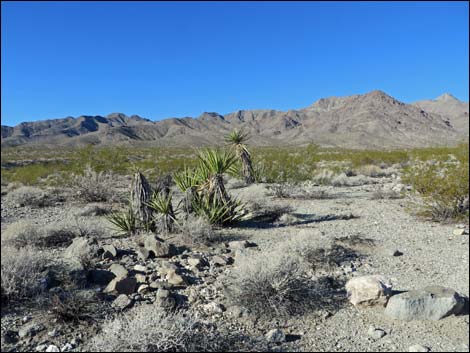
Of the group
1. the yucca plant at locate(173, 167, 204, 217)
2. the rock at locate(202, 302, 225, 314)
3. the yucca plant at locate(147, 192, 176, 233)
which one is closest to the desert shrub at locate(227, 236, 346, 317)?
the rock at locate(202, 302, 225, 314)

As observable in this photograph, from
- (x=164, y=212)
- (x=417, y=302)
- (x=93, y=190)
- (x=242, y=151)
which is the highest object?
(x=242, y=151)

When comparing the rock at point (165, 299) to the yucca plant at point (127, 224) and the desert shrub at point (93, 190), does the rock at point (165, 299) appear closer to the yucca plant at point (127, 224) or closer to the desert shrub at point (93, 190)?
the yucca plant at point (127, 224)

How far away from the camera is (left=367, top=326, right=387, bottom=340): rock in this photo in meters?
4.81

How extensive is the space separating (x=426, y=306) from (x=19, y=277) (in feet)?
18.5

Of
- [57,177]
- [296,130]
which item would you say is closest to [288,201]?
[57,177]

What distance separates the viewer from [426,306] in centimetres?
521

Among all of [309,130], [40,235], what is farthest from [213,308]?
[309,130]

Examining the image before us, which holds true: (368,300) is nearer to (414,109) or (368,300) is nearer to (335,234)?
(335,234)

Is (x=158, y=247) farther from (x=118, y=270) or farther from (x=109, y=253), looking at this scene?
(x=118, y=270)

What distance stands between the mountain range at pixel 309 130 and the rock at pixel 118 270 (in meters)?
111

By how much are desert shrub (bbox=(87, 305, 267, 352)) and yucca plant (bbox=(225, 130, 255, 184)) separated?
1323 cm

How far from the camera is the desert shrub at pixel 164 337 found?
4.19m

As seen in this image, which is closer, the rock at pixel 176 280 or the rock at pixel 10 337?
the rock at pixel 10 337

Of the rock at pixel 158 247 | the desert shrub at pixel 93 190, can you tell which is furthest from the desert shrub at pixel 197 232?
the desert shrub at pixel 93 190
